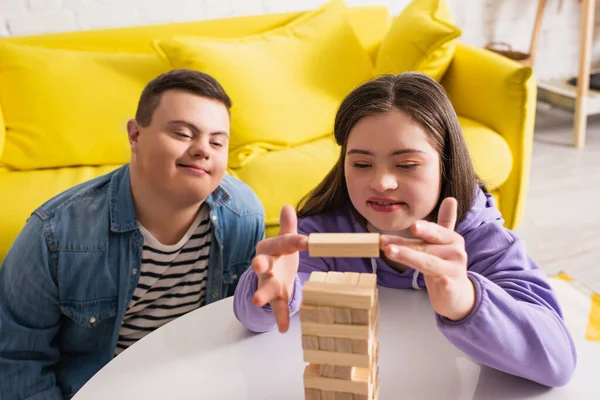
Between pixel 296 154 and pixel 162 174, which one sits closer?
pixel 162 174

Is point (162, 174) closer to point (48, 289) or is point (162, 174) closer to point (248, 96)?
point (48, 289)

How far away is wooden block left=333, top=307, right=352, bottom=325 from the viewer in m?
0.64

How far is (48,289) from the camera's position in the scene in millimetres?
1222

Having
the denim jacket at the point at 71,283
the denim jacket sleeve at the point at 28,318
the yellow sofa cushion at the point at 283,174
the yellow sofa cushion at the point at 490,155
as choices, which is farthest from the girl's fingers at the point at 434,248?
the yellow sofa cushion at the point at 490,155

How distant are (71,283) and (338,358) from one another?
0.80 meters

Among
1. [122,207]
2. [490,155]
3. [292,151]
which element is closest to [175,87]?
[122,207]

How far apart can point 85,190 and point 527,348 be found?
0.97 meters

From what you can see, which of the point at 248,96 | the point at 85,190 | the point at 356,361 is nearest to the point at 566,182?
the point at 248,96

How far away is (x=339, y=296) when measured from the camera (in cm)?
63

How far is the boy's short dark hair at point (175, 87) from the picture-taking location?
1.26m

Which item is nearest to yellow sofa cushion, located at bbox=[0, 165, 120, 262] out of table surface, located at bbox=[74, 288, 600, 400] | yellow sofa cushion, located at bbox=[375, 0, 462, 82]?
table surface, located at bbox=[74, 288, 600, 400]

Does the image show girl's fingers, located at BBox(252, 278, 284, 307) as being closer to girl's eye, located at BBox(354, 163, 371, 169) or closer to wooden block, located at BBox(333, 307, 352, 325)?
wooden block, located at BBox(333, 307, 352, 325)

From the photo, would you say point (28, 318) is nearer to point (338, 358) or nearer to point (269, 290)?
point (269, 290)

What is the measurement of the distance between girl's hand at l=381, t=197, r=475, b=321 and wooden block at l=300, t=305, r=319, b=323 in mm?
103
